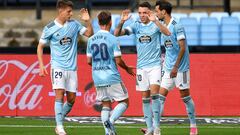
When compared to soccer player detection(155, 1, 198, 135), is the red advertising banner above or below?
below

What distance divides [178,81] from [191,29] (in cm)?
858

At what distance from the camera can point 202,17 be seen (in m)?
21.0

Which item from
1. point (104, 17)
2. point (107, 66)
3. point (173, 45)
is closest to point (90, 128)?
point (173, 45)

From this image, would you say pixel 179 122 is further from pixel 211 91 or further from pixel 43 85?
pixel 43 85

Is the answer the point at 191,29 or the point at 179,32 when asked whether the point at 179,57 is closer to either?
the point at 179,32

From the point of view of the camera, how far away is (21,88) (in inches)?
642

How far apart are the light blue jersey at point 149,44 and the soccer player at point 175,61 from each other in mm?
353

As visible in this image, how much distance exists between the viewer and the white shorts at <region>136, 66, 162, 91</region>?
11453 mm

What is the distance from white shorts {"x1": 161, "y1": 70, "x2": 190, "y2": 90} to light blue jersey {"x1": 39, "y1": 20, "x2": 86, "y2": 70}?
1.65 meters

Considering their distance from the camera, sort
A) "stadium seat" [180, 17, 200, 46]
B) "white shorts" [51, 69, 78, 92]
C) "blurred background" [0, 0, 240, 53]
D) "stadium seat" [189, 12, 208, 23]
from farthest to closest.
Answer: "stadium seat" [189, 12, 208, 23] → "stadium seat" [180, 17, 200, 46] → "blurred background" [0, 0, 240, 53] → "white shorts" [51, 69, 78, 92]

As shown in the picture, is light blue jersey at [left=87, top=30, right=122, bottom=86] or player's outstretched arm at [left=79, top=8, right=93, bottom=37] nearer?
light blue jersey at [left=87, top=30, right=122, bottom=86]

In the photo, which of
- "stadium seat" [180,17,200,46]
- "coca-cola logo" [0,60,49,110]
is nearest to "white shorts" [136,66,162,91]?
"coca-cola logo" [0,60,49,110]

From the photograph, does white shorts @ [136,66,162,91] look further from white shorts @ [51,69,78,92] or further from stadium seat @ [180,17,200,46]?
stadium seat @ [180,17,200,46]

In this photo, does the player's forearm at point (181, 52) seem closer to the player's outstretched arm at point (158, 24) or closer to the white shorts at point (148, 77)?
the white shorts at point (148, 77)
